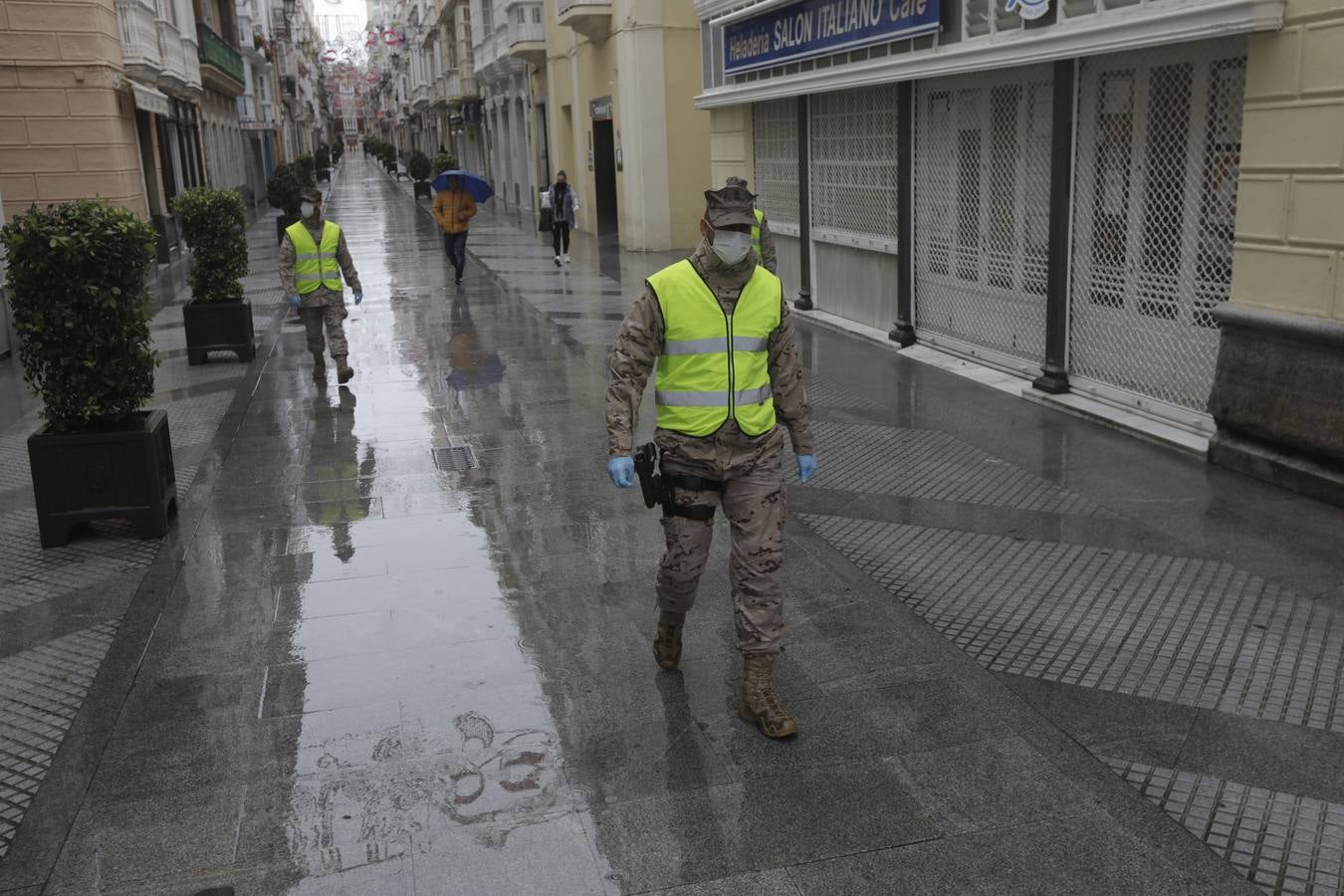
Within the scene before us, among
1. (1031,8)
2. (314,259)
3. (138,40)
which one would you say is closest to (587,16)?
(138,40)

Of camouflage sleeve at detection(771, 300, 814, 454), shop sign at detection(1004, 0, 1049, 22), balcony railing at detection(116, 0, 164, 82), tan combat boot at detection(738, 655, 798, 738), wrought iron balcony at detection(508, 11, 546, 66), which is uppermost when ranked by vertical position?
wrought iron balcony at detection(508, 11, 546, 66)

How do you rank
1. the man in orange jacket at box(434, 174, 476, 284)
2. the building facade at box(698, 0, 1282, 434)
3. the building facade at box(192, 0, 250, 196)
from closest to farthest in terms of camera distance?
the building facade at box(698, 0, 1282, 434)
the man in orange jacket at box(434, 174, 476, 284)
the building facade at box(192, 0, 250, 196)

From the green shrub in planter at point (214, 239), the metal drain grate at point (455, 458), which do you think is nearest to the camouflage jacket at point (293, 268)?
the green shrub in planter at point (214, 239)

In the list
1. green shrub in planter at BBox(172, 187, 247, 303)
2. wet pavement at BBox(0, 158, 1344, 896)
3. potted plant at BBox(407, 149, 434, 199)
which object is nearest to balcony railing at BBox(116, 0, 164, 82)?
green shrub in planter at BBox(172, 187, 247, 303)

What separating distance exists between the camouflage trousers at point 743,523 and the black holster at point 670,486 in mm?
17

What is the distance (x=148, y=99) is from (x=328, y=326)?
1229 centimetres

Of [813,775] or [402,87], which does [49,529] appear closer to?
[813,775]

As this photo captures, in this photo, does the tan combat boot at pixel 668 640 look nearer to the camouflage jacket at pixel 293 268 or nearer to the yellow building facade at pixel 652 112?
the camouflage jacket at pixel 293 268

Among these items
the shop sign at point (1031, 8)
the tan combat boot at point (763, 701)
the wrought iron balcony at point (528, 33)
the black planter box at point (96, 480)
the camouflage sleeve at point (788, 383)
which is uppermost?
the wrought iron balcony at point (528, 33)

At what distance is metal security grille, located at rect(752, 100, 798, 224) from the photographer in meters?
14.9

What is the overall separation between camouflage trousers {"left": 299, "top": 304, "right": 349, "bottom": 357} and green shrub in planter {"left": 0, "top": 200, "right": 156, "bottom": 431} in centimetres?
405

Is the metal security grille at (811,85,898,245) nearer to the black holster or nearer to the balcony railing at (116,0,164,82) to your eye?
the black holster

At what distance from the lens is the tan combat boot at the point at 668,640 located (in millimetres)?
4871

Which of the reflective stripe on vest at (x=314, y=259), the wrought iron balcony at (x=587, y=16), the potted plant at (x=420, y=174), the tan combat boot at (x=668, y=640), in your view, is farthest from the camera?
the potted plant at (x=420, y=174)
